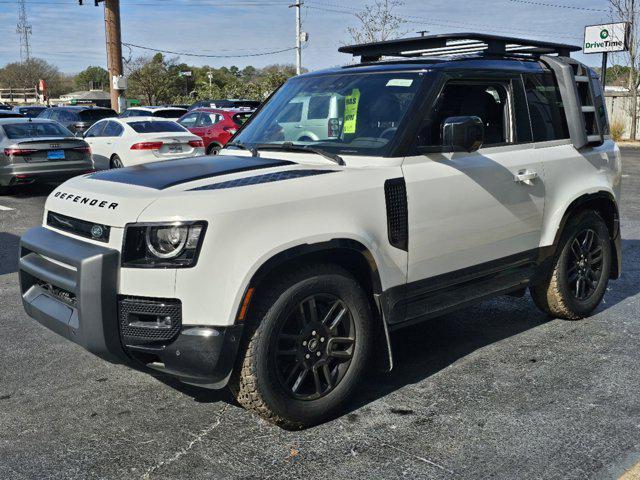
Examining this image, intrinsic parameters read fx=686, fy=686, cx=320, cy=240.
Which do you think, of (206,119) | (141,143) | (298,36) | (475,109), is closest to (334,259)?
(475,109)

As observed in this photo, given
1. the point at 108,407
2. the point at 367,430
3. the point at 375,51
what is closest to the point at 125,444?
the point at 108,407

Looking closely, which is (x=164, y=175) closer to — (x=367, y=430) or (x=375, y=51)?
(x=367, y=430)

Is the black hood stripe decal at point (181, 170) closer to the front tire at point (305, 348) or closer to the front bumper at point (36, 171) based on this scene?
the front tire at point (305, 348)

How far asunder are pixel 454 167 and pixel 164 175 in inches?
68.2

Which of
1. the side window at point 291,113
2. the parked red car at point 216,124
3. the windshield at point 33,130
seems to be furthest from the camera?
the parked red car at point 216,124

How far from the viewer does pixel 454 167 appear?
4.20 metres

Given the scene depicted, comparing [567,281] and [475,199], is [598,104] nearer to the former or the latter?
[567,281]

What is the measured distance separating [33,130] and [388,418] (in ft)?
38.2

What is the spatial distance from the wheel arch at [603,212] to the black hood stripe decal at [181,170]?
2.22 metres

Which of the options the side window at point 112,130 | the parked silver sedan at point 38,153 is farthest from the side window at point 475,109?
the side window at point 112,130

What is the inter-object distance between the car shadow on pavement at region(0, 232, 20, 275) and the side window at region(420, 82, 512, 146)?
506 cm

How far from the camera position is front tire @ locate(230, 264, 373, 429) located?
3.38 m

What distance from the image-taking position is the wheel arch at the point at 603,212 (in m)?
5.05

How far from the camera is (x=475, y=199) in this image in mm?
4305
